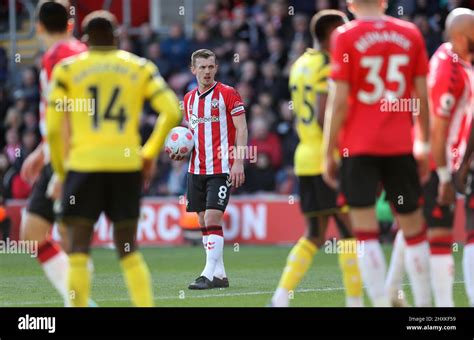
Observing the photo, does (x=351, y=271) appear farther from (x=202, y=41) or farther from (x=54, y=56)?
(x=202, y=41)

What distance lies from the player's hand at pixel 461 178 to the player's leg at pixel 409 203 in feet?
3.19

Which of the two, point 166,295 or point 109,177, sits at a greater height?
point 109,177

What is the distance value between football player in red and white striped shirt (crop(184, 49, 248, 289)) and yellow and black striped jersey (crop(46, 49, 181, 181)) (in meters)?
4.21

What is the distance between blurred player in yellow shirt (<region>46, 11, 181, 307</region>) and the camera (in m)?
8.30

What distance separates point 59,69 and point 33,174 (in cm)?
147

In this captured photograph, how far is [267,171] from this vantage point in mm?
21406

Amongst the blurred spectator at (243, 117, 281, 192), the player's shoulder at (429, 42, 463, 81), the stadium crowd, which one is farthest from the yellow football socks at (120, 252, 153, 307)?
the blurred spectator at (243, 117, 281, 192)

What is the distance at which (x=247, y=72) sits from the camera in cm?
2225

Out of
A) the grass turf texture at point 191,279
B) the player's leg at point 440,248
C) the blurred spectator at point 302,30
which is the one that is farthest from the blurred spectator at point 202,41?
the player's leg at point 440,248

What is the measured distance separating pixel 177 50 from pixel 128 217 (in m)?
15.8

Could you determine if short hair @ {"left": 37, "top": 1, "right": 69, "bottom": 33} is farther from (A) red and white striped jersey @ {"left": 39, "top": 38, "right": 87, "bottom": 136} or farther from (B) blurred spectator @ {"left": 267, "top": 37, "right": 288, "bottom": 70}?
(B) blurred spectator @ {"left": 267, "top": 37, "right": 288, "bottom": 70}
